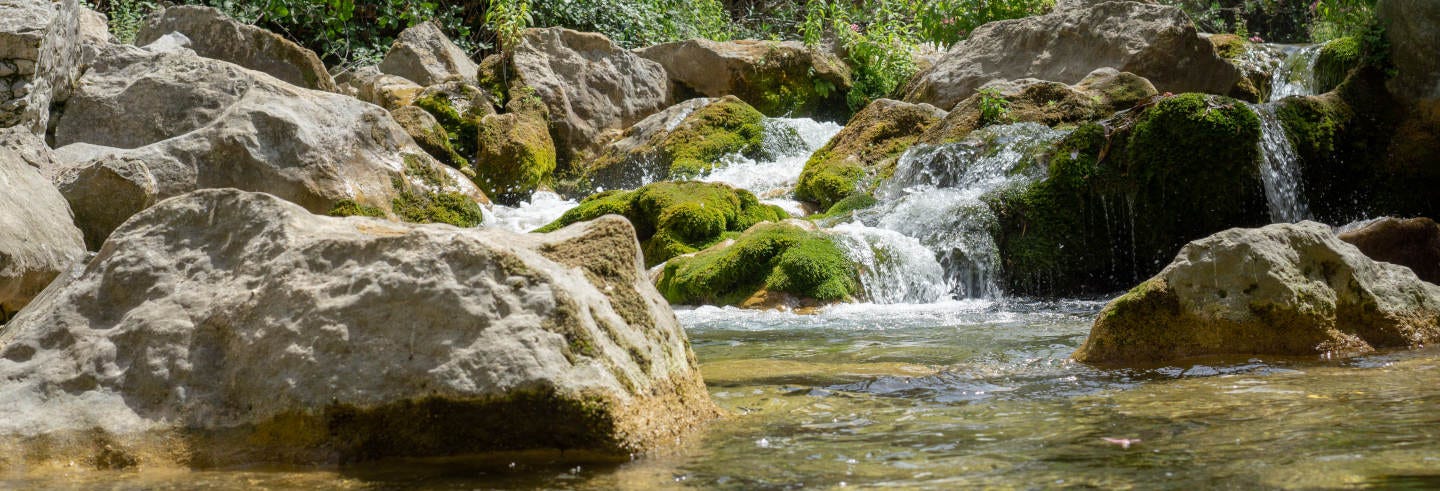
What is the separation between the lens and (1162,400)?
13.2ft

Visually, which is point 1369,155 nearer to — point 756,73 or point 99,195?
point 756,73

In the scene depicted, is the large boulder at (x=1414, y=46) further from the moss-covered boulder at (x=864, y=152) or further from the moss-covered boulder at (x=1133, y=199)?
the moss-covered boulder at (x=864, y=152)

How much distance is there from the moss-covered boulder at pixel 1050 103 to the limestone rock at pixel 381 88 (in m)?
6.37

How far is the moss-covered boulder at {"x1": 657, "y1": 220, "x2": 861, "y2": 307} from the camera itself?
868 centimetres

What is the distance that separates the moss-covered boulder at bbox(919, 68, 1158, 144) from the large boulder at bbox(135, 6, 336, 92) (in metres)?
7.20

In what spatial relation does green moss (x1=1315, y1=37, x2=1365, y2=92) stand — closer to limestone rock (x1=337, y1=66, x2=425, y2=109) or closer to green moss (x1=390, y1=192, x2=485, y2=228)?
green moss (x1=390, y1=192, x2=485, y2=228)

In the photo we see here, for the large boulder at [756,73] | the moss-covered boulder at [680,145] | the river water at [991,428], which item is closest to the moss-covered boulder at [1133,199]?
the river water at [991,428]

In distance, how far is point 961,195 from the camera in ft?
33.6

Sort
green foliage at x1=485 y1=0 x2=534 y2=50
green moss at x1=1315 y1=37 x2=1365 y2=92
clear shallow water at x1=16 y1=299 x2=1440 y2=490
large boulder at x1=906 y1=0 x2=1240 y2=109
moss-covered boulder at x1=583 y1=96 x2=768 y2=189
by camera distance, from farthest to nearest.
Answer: green foliage at x1=485 y1=0 x2=534 y2=50
moss-covered boulder at x1=583 y1=96 x2=768 y2=189
large boulder at x1=906 y1=0 x2=1240 y2=109
green moss at x1=1315 y1=37 x2=1365 y2=92
clear shallow water at x1=16 y1=299 x2=1440 y2=490

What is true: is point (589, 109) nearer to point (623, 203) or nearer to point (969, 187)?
point (623, 203)

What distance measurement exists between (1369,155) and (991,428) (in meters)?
8.47

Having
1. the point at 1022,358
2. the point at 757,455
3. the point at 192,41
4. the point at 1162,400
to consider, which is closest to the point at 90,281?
the point at 757,455

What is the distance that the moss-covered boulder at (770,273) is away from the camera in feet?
28.5

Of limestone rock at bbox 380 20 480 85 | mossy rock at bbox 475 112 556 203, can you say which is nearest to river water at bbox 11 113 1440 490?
mossy rock at bbox 475 112 556 203
